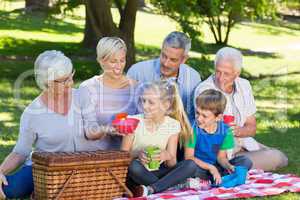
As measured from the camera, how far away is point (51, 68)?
5.52 meters

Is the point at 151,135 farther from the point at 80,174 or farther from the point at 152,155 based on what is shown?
the point at 80,174

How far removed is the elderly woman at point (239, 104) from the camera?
6375 millimetres

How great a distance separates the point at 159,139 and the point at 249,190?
2.79 feet

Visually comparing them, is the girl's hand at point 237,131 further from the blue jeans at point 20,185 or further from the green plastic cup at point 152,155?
the blue jeans at point 20,185

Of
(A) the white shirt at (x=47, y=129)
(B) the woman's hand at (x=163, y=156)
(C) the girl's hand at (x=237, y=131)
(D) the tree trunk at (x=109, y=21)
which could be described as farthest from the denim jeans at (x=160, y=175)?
(D) the tree trunk at (x=109, y=21)

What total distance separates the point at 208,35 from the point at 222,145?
19.0m

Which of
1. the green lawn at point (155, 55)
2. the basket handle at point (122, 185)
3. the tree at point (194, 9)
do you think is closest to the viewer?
the basket handle at point (122, 185)

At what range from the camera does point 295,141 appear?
8.68 m

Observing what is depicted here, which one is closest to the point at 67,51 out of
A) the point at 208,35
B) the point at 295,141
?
the point at 208,35

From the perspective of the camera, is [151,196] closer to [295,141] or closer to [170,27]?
[295,141]

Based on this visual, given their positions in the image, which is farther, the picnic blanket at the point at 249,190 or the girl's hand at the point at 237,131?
the girl's hand at the point at 237,131

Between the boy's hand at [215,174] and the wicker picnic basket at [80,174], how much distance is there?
2.67ft

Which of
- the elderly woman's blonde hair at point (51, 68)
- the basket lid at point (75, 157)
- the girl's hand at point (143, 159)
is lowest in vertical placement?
the girl's hand at point (143, 159)

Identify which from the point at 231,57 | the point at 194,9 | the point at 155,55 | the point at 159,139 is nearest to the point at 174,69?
the point at 231,57
